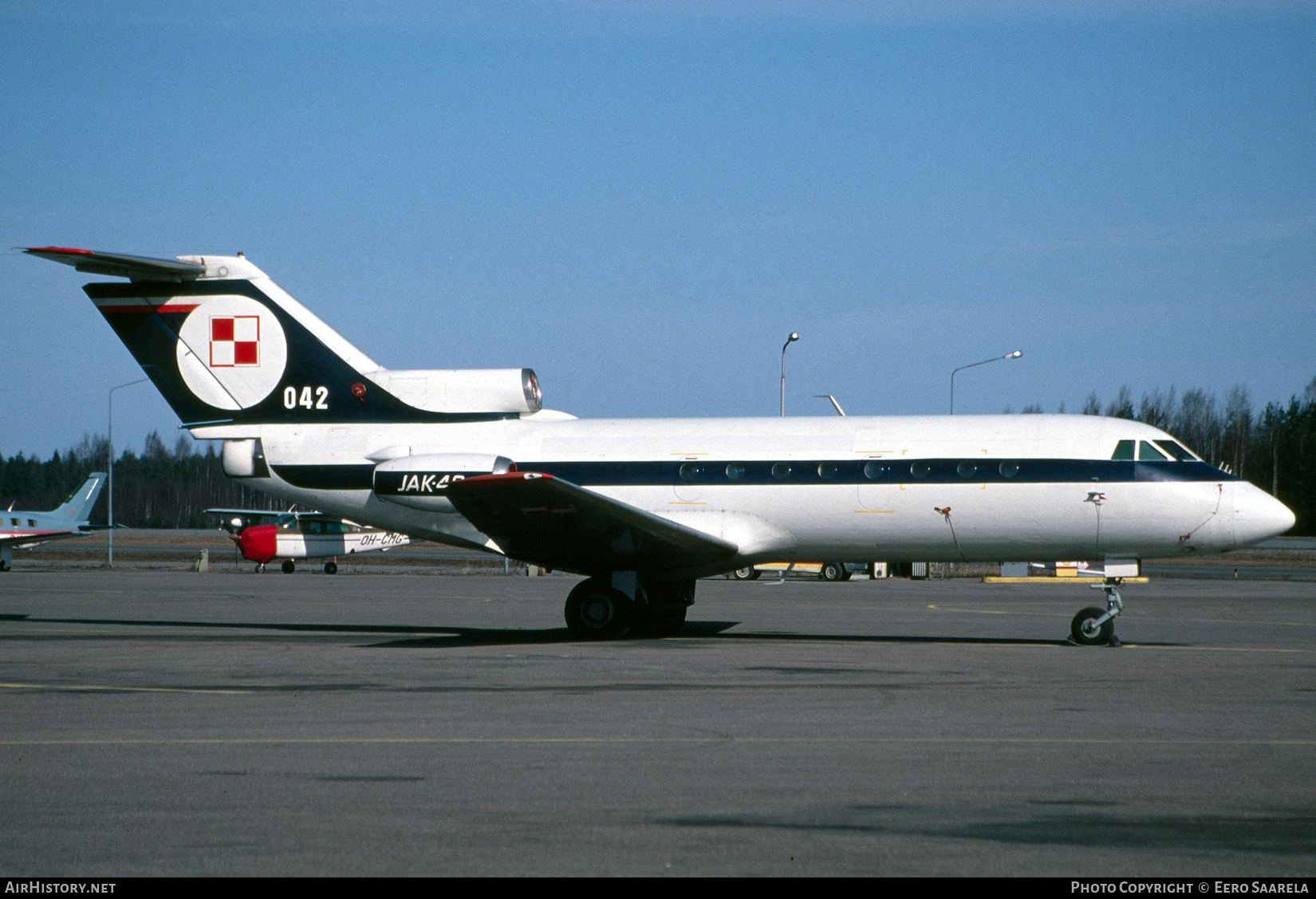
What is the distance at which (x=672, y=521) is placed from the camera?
17.9 meters

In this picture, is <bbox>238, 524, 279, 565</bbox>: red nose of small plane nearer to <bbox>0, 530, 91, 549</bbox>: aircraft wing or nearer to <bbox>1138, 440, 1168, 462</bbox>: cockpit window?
<bbox>0, 530, 91, 549</bbox>: aircraft wing

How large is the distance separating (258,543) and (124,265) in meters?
28.8

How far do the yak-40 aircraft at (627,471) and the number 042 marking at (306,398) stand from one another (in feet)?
0.09

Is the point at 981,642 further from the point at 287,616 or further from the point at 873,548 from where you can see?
the point at 287,616

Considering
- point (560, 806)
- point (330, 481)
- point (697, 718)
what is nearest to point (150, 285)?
point (330, 481)

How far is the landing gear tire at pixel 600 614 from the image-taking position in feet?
61.3

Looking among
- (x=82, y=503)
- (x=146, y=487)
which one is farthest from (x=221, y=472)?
(x=146, y=487)

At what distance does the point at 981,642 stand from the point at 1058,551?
6.12 feet

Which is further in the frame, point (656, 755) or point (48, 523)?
point (48, 523)

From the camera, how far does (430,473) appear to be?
18719 millimetres

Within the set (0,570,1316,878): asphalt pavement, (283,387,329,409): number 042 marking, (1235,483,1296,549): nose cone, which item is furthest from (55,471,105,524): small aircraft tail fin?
(1235,483,1296,549): nose cone

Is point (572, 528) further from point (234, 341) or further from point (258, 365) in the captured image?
point (234, 341)

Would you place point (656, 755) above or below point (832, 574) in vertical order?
above

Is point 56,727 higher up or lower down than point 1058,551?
lower down
